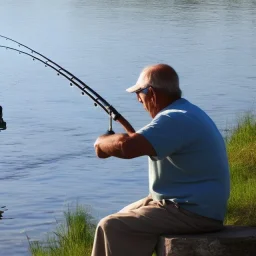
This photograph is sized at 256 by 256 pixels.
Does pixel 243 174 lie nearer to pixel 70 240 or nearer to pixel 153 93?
pixel 70 240

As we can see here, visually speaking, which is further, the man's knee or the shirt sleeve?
the man's knee

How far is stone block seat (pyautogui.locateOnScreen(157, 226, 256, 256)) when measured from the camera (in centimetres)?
405

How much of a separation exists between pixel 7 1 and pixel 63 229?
3142cm

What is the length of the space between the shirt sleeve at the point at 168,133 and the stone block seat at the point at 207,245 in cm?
38

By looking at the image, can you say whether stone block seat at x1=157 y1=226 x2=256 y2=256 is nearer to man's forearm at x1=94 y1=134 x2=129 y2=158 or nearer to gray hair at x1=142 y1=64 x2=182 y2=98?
man's forearm at x1=94 y1=134 x2=129 y2=158

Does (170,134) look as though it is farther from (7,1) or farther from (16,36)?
(7,1)

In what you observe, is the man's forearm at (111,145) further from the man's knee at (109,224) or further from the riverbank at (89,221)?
the riverbank at (89,221)

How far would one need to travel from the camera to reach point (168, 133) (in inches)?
156

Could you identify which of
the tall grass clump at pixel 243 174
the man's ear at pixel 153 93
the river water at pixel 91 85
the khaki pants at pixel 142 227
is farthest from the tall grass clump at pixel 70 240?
the man's ear at pixel 153 93

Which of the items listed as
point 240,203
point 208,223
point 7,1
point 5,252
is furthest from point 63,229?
point 7,1

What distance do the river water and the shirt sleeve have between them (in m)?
2.92

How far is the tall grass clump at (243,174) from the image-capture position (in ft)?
19.3

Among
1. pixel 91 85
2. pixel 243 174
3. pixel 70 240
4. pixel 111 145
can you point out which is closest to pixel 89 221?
pixel 70 240

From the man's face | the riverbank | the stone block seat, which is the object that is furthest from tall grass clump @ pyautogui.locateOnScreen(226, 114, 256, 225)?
the man's face
